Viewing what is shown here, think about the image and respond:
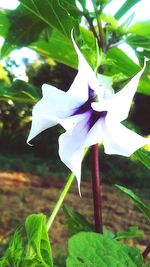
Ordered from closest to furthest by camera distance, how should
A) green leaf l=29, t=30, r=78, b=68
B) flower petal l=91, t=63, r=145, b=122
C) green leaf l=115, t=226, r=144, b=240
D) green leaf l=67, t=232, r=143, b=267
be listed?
1. flower petal l=91, t=63, r=145, b=122
2. green leaf l=67, t=232, r=143, b=267
3. green leaf l=115, t=226, r=144, b=240
4. green leaf l=29, t=30, r=78, b=68

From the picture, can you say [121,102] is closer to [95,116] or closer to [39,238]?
[95,116]

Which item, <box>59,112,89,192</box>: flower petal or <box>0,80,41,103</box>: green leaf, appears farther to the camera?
<box>0,80,41,103</box>: green leaf

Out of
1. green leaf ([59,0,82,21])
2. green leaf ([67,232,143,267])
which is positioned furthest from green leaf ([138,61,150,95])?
green leaf ([67,232,143,267])

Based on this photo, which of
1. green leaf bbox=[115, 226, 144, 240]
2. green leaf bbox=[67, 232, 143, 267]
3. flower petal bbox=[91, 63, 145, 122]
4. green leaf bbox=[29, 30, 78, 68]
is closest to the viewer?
flower petal bbox=[91, 63, 145, 122]

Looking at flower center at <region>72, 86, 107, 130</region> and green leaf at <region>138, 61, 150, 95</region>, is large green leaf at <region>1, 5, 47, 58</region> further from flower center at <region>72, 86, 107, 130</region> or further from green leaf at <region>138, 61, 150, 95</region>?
flower center at <region>72, 86, 107, 130</region>

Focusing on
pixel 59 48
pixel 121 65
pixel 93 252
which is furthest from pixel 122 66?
pixel 93 252

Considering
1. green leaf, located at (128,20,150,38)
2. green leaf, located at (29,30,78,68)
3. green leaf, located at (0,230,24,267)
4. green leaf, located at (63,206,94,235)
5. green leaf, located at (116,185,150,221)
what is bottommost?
green leaf, located at (63,206,94,235)

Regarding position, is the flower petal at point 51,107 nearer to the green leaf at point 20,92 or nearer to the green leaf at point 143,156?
the green leaf at point 143,156
